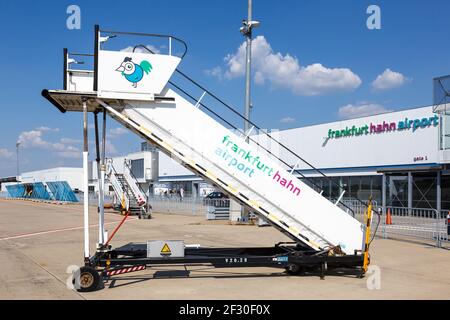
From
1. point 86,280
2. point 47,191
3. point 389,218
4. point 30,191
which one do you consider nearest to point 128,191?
point 389,218

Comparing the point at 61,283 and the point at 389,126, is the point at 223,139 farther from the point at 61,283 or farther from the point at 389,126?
the point at 389,126

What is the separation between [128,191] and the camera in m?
32.0

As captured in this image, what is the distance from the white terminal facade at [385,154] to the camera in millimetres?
29591

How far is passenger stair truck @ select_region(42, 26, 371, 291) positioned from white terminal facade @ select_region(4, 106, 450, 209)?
16.7 metres

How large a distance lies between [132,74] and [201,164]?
221 cm

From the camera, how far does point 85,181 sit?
8.20m

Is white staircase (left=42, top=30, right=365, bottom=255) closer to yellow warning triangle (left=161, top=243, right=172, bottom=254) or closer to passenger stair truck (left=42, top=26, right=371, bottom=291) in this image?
passenger stair truck (left=42, top=26, right=371, bottom=291)

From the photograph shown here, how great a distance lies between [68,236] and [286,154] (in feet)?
95.8

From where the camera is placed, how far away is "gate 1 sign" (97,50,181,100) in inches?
331

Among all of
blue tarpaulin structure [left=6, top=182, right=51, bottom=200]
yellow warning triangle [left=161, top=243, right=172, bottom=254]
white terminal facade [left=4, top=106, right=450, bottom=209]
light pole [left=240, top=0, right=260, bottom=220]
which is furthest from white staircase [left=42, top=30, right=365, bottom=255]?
blue tarpaulin structure [left=6, top=182, right=51, bottom=200]

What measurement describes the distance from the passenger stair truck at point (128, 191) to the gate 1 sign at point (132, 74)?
2096 centimetres
